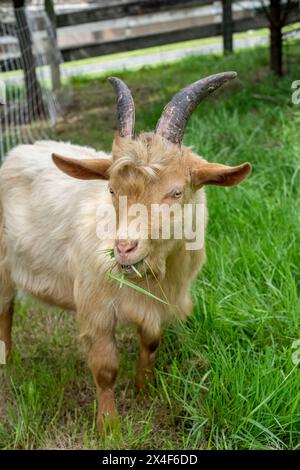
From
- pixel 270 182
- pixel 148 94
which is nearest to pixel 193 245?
pixel 270 182

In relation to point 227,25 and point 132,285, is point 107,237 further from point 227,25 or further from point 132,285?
point 227,25

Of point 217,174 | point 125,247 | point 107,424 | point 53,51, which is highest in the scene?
point 217,174

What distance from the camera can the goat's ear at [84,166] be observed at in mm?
2922

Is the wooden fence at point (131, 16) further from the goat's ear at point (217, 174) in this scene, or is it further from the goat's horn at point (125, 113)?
the goat's ear at point (217, 174)

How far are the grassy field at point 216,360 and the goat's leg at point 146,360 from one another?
0.22 ft

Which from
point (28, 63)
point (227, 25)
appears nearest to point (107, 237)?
point (28, 63)

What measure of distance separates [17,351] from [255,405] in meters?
1.56

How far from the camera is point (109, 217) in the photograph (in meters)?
3.12

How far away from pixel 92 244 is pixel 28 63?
5785 millimetres

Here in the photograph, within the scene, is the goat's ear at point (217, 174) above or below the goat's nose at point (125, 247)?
above

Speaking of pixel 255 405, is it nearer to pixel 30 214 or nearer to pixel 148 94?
pixel 30 214

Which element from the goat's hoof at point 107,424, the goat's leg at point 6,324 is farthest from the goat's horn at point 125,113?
the goat's leg at point 6,324

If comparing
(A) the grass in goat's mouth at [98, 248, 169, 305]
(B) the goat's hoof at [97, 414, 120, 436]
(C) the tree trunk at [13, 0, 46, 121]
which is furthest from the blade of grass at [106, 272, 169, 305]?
(C) the tree trunk at [13, 0, 46, 121]

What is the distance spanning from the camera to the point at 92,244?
319 centimetres
